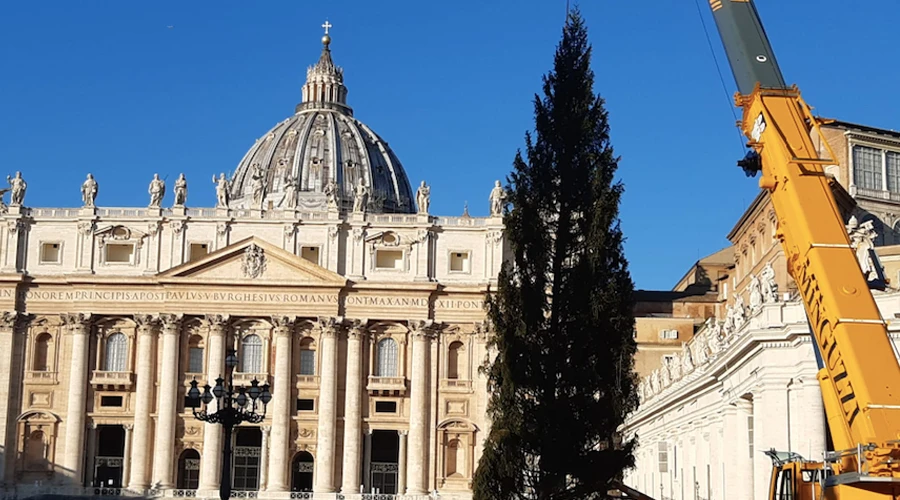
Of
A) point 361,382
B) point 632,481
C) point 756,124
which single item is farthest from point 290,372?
point 756,124

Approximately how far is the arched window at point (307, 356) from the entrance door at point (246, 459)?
4.35 metres

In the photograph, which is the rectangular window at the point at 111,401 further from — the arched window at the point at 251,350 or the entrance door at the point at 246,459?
the arched window at the point at 251,350

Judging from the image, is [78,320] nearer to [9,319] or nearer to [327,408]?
[9,319]

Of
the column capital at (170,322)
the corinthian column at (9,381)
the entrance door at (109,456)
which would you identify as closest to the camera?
the corinthian column at (9,381)

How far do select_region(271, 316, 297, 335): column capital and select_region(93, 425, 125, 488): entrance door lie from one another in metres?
10.5

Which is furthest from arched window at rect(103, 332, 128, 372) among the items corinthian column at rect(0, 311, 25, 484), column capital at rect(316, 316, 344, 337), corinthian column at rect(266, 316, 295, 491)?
column capital at rect(316, 316, 344, 337)

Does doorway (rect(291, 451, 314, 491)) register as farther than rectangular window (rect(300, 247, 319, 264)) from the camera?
No

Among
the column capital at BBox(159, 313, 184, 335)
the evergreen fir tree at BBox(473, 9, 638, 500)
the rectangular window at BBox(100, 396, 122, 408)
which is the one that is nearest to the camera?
the evergreen fir tree at BBox(473, 9, 638, 500)

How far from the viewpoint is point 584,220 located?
96.1 feet

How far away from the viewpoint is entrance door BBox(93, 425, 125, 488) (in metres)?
77.8

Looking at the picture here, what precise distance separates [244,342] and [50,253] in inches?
482

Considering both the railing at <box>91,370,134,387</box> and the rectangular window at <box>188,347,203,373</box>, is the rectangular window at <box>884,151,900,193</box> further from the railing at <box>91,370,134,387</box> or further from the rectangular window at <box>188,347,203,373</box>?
the railing at <box>91,370,134,387</box>

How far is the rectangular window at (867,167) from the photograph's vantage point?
188 ft

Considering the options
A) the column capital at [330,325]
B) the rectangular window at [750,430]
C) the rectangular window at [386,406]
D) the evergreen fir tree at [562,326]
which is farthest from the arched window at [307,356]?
the evergreen fir tree at [562,326]
